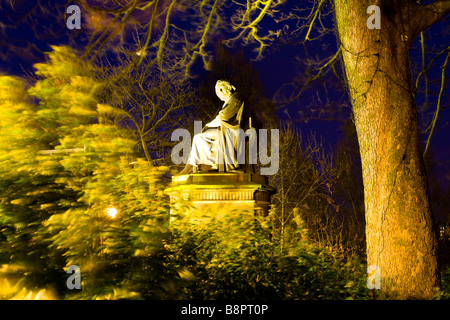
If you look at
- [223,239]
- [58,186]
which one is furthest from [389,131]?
[58,186]

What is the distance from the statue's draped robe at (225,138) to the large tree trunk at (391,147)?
2388 millimetres

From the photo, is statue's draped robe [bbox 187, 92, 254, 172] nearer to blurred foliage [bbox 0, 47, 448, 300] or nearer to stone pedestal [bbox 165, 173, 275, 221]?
stone pedestal [bbox 165, 173, 275, 221]

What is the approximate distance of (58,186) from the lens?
303 cm

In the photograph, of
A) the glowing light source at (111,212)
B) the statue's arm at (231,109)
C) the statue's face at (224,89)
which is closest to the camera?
the glowing light source at (111,212)

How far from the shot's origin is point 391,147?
463 centimetres

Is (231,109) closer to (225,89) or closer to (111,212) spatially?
(225,89)

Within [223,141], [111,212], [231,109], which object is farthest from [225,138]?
[111,212]

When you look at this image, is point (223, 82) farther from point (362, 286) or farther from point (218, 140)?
point (362, 286)

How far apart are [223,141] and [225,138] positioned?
7cm

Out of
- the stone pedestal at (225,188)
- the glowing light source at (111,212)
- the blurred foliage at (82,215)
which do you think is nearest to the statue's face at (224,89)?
the stone pedestal at (225,188)

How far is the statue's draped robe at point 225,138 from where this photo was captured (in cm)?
691

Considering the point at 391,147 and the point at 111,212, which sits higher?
the point at 391,147

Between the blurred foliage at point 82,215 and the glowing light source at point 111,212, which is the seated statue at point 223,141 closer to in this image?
the blurred foliage at point 82,215

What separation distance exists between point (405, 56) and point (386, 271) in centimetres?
260
